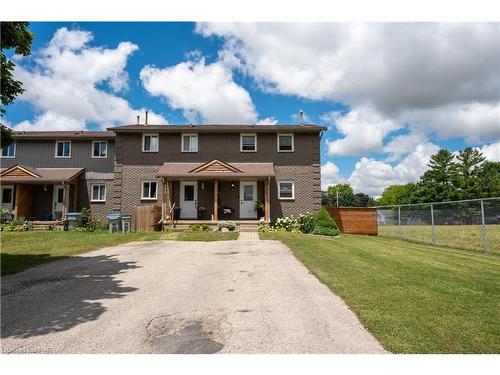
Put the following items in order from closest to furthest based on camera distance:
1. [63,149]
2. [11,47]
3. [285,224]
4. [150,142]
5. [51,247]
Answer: [11,47] → [51,247] → [285,224] → [150,142] → [63,149]

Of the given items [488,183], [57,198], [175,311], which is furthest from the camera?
[488,183]

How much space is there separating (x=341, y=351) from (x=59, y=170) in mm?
24936

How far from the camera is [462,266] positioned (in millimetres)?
8719

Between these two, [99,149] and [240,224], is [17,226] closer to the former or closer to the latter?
[99,149]

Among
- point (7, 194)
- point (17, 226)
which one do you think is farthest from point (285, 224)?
point (7, 194)

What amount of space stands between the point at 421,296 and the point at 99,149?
23.5 meters

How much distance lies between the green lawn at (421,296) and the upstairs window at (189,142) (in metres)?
13.6

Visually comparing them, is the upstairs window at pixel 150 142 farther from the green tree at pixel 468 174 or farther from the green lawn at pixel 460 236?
the green tree at pixel 468 174

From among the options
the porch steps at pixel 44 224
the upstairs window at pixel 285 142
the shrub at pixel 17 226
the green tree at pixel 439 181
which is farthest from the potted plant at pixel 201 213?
the green tree at pixel 439 181

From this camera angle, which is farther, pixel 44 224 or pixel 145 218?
pixel 44 224

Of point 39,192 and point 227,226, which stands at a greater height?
point 39,192

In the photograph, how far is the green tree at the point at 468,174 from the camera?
56.9m

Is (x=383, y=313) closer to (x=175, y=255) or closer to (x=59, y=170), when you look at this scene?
(x=175, y=255)

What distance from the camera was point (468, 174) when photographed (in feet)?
204
